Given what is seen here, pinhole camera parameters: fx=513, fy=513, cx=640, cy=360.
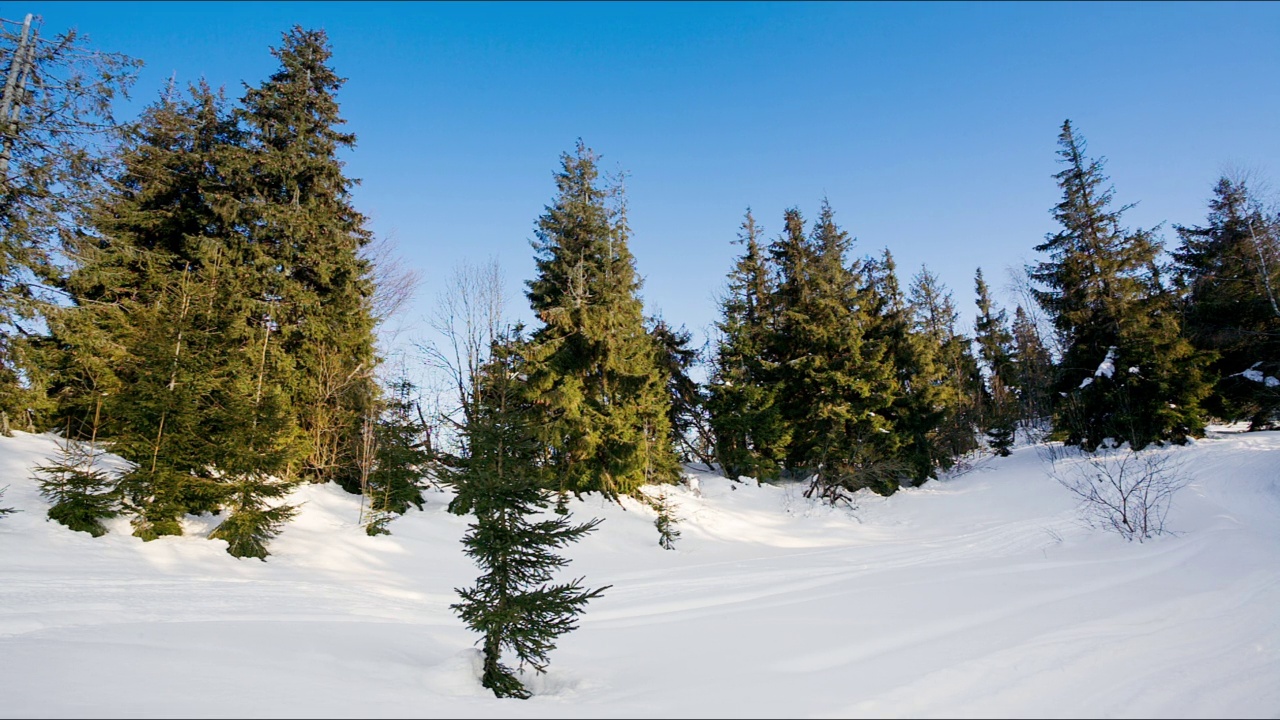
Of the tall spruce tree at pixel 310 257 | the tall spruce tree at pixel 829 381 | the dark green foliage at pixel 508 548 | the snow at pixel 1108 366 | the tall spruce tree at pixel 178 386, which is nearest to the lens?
the dark green foliage at pixel 508 548

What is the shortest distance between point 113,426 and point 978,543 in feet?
64.9

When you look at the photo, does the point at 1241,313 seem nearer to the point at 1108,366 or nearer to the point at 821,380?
the point at 1108,366

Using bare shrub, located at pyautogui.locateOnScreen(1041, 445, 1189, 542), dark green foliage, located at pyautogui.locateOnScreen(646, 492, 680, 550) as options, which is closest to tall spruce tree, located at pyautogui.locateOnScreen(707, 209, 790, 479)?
dark green foliage, located at pyautogui.locateOnScreen(646, 492, 680, 550)

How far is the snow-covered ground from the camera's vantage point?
360 centimetres

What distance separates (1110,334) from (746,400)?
13.9 metres

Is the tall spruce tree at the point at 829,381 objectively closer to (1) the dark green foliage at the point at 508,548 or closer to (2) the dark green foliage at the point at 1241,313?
(2) the dark green foliage at the point at 1241,313

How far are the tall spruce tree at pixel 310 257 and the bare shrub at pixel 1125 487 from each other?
64.2 feet

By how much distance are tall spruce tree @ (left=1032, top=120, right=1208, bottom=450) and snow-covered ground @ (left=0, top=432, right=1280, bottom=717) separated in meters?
5.32

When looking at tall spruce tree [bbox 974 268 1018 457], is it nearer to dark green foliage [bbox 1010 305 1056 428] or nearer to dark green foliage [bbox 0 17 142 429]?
dark green foliage [bbox 1010 305 1056 428]

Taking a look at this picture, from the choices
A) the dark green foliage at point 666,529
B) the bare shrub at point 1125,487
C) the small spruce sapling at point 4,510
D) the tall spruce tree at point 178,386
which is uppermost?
the tall spruce tree at point 178,386

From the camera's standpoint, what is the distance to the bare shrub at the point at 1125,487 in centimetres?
1095

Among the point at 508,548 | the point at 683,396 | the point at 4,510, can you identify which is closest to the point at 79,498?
the point at 4,510

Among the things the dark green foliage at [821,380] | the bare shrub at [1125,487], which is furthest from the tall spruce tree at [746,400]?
the bare shrub at [1125,487]

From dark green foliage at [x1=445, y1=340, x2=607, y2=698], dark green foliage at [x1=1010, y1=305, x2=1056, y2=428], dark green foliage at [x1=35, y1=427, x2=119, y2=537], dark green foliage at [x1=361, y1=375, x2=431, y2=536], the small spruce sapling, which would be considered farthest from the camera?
dark green foliage at [x1=1010, y1=305, x2=1056, y2=428]
